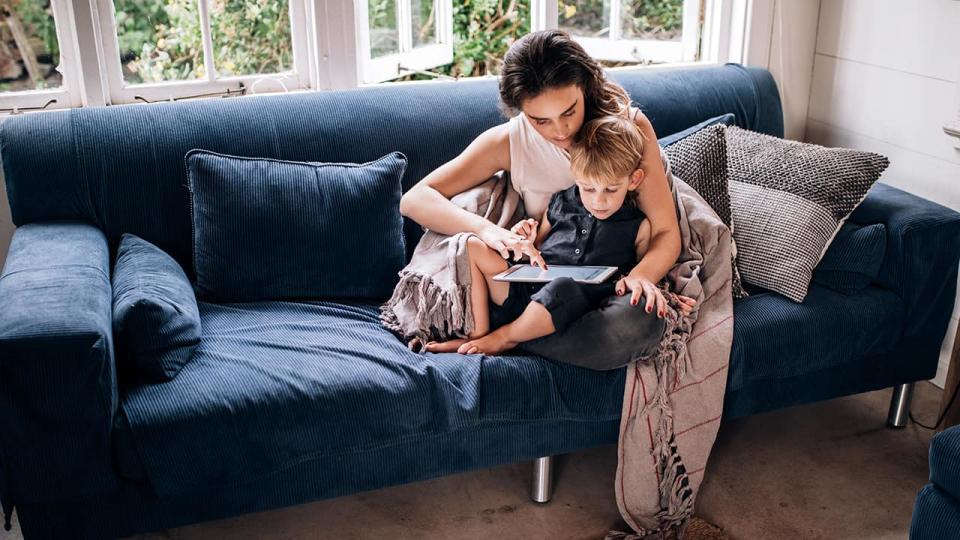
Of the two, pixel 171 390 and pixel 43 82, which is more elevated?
pixel 43 82

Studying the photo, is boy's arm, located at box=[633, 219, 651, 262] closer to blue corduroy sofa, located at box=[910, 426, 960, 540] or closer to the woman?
the woman

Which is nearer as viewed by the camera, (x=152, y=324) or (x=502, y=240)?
(x=152, y=324)

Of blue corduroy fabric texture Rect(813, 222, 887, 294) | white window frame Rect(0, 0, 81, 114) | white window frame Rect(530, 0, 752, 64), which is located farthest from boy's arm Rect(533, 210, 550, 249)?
white window frame Rect(0, 0, 81, 114)

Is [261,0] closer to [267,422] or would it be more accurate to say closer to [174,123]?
[174,123]

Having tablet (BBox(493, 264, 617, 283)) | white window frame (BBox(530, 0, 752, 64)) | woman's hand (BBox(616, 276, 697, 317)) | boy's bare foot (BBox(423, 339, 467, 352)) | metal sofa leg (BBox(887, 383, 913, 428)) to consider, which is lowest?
metal sofa leg (BBox(887, 383, 913, 428))

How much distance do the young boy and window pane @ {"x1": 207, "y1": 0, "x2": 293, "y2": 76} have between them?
3.64ft

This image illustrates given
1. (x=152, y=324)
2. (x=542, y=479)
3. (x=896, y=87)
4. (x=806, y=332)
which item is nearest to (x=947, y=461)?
(x=806, y=332)

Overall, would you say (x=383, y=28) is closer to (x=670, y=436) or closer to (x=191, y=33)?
(x=191, y=33)

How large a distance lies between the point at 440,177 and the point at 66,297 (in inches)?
36.3

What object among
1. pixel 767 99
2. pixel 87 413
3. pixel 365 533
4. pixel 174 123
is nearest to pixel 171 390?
pixel 87 413

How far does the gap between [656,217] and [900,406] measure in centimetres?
100

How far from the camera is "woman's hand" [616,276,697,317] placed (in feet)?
6.91

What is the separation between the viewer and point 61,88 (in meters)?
2.73

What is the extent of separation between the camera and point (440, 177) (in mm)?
2393
